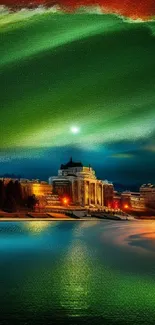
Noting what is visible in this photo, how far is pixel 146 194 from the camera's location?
6450 centimetres

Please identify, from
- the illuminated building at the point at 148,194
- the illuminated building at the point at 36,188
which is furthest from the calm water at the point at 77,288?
the illuminated building at the point at 148,194

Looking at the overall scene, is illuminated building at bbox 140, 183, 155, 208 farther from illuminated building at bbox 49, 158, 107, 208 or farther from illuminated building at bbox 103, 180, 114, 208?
illuminated building at bbox 49, 158, 107, 208

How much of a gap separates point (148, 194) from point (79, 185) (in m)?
18.5

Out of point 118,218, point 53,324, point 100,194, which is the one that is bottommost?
point 53,324

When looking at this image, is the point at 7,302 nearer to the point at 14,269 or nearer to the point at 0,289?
the point at 0,289

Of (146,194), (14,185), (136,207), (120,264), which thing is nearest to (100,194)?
(136,207)

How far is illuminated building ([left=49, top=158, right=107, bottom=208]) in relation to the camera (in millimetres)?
46656

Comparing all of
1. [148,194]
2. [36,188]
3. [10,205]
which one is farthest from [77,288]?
[148,194]

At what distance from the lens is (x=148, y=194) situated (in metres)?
64.5

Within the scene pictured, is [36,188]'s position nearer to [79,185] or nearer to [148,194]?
[79,185]

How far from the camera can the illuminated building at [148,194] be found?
6375 cm

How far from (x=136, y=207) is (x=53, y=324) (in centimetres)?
5527

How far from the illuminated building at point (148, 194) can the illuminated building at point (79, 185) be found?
40.3 ft

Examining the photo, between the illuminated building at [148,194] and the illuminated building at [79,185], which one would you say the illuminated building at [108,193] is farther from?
the illuminated building at [148,194]
